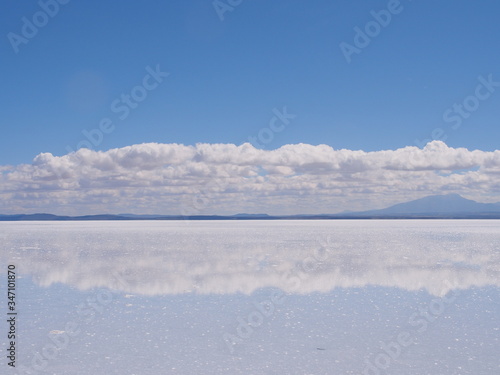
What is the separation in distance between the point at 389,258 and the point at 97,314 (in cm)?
2040

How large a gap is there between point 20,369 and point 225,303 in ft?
24.2

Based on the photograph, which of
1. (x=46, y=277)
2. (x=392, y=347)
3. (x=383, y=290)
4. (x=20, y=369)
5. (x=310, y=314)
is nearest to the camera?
(x=20, y=369)

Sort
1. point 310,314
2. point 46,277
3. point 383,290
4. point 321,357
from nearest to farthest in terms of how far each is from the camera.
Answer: point 321,357, point 310,314, point 383,290, point 46,277

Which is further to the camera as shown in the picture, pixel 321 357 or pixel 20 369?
pixel 321 357

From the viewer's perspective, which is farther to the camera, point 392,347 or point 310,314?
point 310,314

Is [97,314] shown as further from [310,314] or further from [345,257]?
[345,257]

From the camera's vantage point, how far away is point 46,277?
20.7 meters

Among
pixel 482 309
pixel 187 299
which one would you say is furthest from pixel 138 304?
pixel 482 309

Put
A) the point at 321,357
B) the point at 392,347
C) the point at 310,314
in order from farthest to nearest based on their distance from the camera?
the point at 310,314 → the point at 392,347 → the point at 321,357

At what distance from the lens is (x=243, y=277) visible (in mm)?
20875

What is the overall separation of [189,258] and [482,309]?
62.2 ft

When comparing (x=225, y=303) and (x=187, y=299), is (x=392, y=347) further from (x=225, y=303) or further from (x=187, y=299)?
(x=187, y=299)

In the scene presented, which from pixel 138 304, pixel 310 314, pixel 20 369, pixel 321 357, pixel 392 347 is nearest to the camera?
pixel 20 369

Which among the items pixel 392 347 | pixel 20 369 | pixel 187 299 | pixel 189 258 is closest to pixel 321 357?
pixel 392 347
